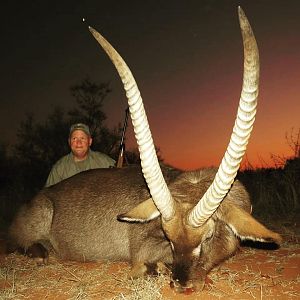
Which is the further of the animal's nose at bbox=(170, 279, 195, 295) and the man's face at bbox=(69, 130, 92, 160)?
the man's face at bbox=(69, 130, 92, 160)

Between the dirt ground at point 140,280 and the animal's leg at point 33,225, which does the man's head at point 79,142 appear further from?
the dirt ground at point 140,280

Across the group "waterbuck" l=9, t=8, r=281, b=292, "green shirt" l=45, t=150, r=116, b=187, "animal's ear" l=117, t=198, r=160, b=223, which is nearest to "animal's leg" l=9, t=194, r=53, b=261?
"waterbuck" l=9, t=8, r=281, b=292

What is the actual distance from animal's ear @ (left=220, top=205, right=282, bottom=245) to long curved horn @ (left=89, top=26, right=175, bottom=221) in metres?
A: 0.53

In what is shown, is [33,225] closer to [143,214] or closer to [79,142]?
[79,142]

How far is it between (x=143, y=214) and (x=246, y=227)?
0.94m

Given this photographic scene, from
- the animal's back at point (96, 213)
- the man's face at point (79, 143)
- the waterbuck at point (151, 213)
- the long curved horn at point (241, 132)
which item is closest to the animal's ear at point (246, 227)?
the waterbuck at point (151, 213)

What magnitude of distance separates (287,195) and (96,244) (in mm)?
6052

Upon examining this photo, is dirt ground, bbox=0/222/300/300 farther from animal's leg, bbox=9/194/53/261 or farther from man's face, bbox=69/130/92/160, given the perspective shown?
man's face, bbox=69/130/92/160

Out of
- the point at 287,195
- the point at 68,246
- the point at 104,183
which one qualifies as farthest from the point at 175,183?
the point at 287,195

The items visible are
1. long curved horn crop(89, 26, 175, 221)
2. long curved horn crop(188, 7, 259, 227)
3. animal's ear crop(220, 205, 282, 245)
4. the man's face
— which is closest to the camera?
long curved horn crop(188, 7, 259, 227)

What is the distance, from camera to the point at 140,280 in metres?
4.33

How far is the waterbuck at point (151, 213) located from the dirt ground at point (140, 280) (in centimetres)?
19

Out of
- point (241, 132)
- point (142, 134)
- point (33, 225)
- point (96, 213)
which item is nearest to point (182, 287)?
point (142, 134)

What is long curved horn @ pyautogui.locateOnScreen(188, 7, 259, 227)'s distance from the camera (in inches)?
96.9
